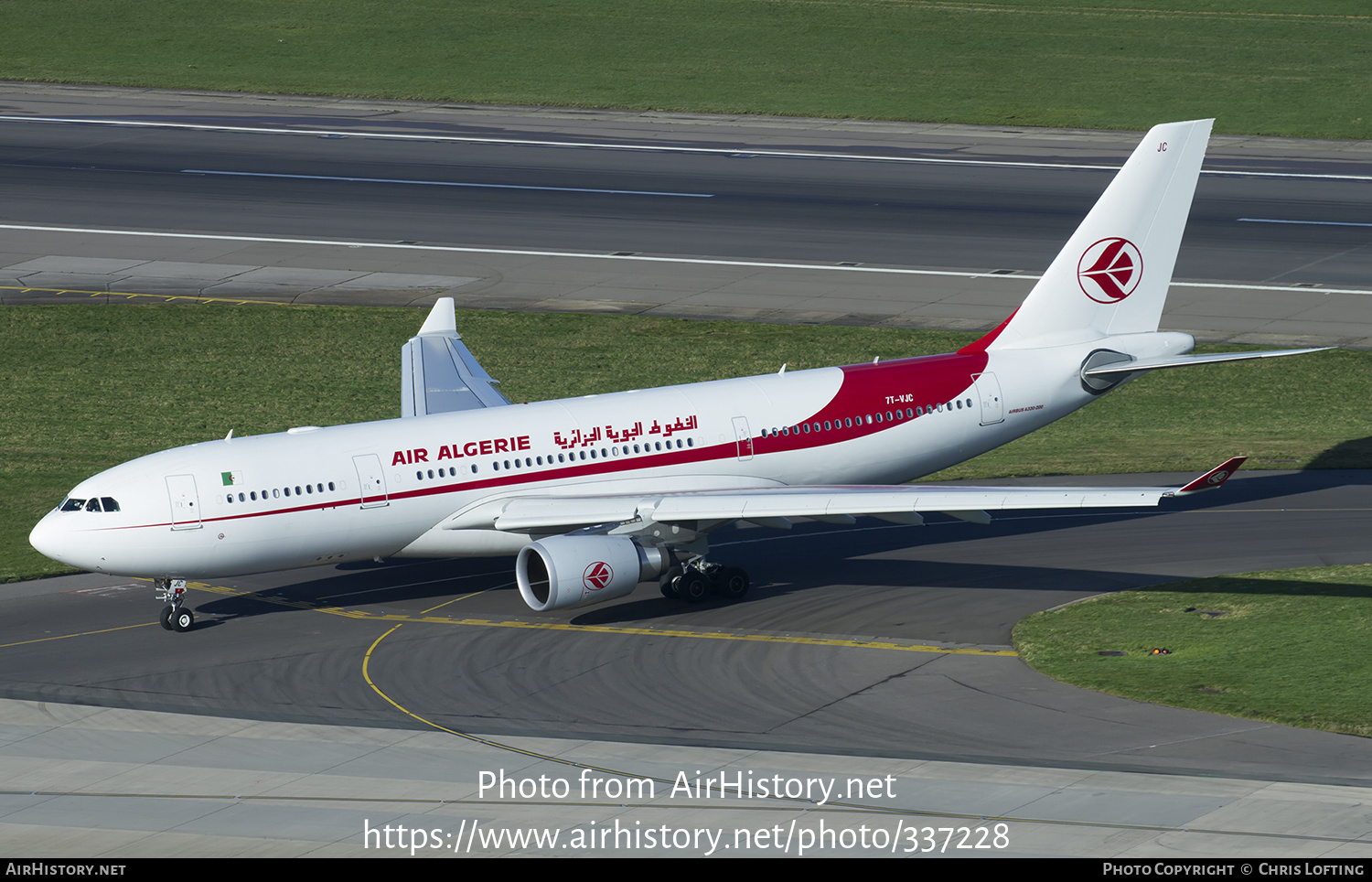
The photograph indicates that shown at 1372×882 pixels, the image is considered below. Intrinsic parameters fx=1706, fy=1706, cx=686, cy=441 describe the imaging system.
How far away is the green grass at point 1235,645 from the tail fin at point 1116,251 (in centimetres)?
858

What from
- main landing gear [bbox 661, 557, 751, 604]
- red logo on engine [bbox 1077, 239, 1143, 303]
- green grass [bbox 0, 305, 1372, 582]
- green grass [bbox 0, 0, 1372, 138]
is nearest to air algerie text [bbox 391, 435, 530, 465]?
main landing gear [bbox 661, 557, 751, 604]

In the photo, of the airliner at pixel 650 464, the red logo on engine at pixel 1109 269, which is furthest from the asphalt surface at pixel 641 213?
the airliner at pixel 650 464

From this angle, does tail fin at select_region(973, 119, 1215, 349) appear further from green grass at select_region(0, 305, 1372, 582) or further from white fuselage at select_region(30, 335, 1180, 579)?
green grass at select_region(0, 305, 1372, 582)

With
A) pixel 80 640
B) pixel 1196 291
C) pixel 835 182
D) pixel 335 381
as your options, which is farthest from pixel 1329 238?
pixel 80 640

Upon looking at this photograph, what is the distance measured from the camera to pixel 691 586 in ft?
136

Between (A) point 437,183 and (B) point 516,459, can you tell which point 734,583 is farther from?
(A) point 437,183

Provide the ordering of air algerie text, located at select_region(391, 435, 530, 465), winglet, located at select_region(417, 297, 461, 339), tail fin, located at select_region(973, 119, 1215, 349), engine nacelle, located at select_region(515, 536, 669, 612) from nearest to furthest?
engine nacelle, located at select_region(515, 536, 669, 612) < air algerie text, located at select_region(391, 435, 530, 465) < tail fin, located at select_region(973, 119, 1215, 349) < winglet, located at select_region(417, 297, 461, 339)

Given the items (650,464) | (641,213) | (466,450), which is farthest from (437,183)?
(466,450)

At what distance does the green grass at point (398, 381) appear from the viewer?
5372cm

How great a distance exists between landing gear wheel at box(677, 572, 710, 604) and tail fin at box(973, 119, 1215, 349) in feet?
37.0

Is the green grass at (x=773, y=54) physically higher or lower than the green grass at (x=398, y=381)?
higher

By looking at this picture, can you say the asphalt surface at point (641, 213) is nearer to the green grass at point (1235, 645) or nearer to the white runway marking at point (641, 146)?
the white runway marking at point (641, 146)

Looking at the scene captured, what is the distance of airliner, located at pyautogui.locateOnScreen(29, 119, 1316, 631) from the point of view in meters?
38.6

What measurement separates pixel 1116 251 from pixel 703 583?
50.3 ft
